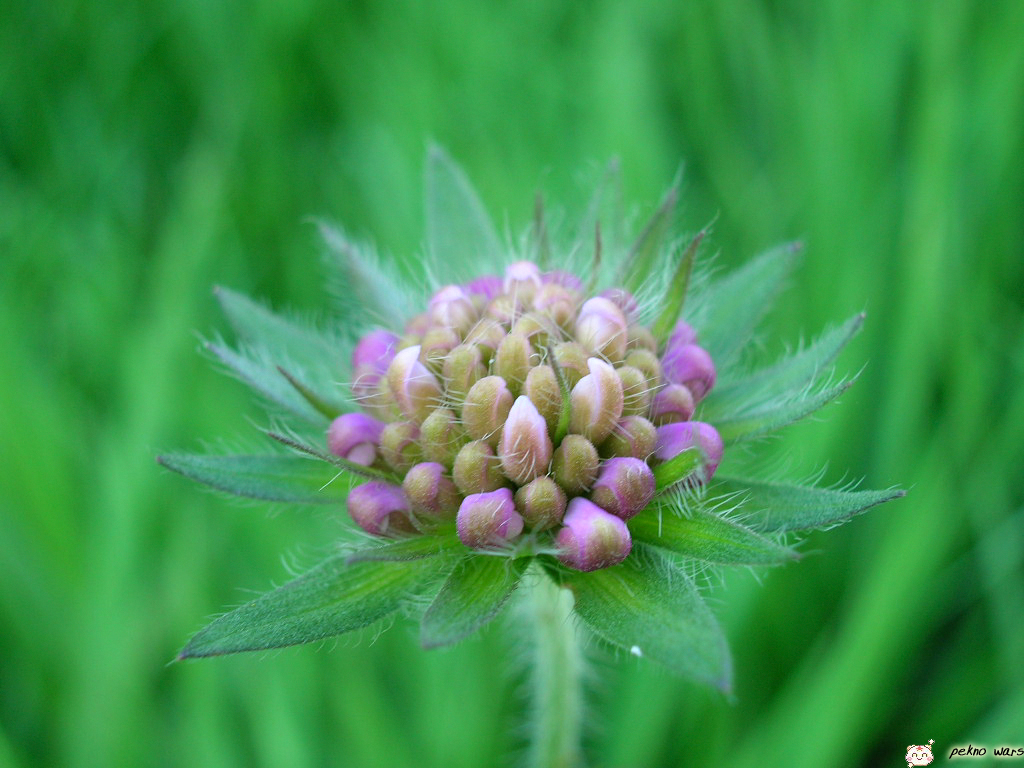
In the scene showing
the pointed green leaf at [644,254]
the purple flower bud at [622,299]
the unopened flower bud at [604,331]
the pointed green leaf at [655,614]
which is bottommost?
the pointed green leaf at [655,614]

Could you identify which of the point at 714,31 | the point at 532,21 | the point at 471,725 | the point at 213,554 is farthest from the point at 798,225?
the point at 213,554

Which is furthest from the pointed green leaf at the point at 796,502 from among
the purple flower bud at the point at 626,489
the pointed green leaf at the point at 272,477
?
the pointed green leaf at the point at 272,477

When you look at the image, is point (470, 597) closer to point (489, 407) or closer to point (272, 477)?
point (489, 407)

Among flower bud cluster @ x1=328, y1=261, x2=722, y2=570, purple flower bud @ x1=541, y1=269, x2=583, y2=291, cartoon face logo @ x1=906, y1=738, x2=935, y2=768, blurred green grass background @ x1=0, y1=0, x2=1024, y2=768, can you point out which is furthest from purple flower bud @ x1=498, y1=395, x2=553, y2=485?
cartoon face logo @ x1=906, y1=738, x2=935, y2=768

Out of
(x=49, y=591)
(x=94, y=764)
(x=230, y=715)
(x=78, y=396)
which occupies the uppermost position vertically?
(x=78, y=396)

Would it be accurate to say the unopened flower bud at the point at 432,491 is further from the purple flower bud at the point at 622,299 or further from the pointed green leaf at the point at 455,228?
the pointed green leaf at the point at 455,228

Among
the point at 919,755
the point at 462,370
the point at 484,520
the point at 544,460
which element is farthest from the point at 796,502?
the point at 919,755

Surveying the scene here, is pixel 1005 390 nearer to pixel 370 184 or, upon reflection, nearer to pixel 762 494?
pixel 762 494
